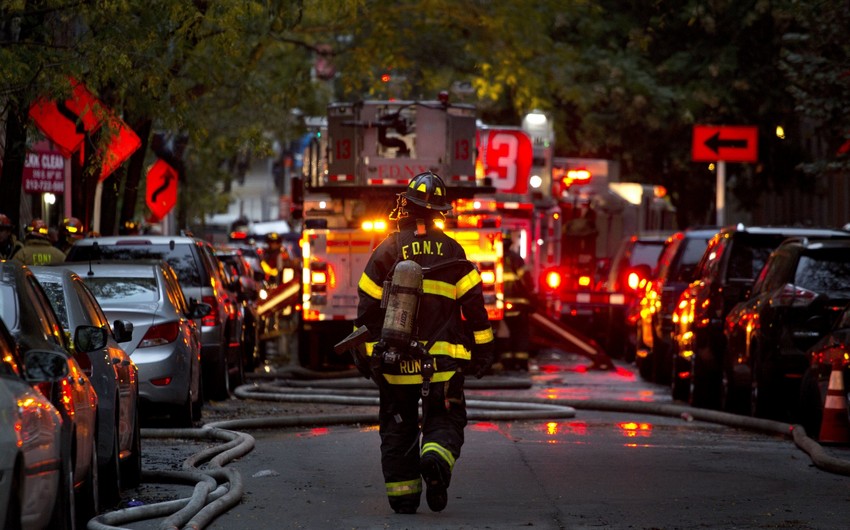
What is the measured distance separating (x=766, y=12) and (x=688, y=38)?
3003mm

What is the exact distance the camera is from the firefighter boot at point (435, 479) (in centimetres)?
1006

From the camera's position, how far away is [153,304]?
15.7 meters

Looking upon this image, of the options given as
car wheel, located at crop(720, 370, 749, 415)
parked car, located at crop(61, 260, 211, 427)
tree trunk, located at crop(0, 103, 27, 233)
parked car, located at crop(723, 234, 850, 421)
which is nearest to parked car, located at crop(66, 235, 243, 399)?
tree trunk, located at crop(0, 103, 27, 233)

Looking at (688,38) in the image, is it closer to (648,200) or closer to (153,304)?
(648,200)

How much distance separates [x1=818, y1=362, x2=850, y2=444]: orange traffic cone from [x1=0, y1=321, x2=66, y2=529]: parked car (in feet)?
24.6

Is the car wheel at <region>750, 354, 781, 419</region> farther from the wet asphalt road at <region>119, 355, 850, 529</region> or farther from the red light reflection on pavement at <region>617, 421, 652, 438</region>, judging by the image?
the red light reflection on pavement at <region>617, 421, 652, 438</region>

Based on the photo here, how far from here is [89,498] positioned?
9.82m

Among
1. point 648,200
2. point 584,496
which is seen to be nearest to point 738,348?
point 584,496

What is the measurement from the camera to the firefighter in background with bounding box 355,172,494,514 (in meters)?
10.2

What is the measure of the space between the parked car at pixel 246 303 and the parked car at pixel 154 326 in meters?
5.67

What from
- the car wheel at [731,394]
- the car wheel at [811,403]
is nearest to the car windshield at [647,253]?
the car wheel at [731,394]

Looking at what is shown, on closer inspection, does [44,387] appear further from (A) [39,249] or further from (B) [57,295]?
(A) [39,249]

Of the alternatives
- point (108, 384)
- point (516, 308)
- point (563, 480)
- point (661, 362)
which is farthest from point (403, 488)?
point (516, 308)

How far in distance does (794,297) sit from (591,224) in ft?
64.9
